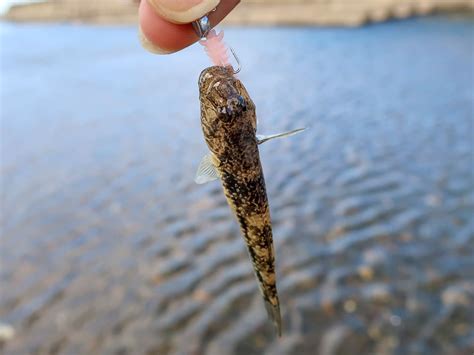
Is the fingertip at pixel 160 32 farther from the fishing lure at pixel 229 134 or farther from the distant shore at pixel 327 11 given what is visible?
the distant shore at pixel 327 11

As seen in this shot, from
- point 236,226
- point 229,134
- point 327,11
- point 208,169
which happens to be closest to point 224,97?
point 229,134

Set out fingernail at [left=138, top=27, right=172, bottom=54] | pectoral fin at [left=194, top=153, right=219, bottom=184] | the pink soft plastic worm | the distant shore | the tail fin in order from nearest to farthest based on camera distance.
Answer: the pink soft plastic worm < fingernail at [left=138, top=27, right=172, bottom=54] < pectoral fin at [left=194, top=153, right=219, bottom=184] < the tail fin < the distant shore

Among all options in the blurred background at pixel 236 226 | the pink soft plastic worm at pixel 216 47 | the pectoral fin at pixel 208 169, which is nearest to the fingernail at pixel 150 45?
the pink soft plastic worm at pixel 216 47

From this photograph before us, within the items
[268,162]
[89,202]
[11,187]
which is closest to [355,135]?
[268,162]

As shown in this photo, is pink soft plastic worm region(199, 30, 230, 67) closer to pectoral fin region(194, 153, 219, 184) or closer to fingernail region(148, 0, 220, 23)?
fingernail region(148, 0, 220, 23)

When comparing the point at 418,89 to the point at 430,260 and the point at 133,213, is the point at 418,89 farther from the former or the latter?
the point at 133,213

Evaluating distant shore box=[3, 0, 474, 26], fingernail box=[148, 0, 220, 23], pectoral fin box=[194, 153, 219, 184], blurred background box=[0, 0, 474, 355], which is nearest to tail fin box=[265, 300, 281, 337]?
pectoral fin box=[194, 153, 219, 184]
